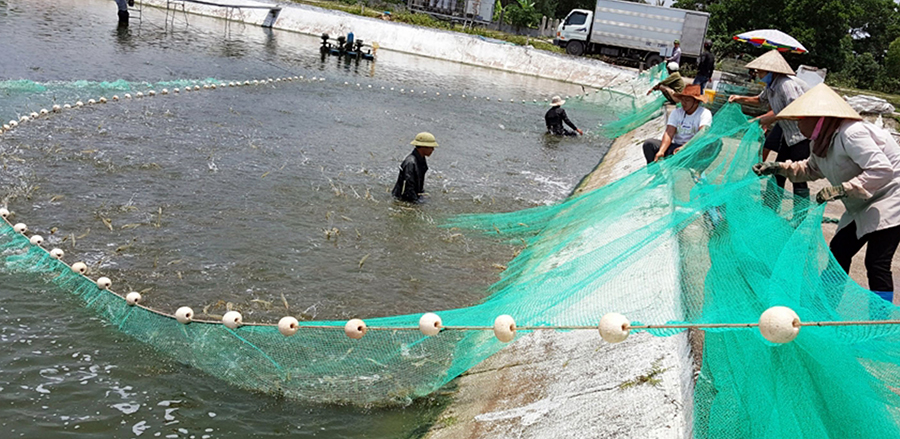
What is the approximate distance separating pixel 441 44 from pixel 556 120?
22.0m

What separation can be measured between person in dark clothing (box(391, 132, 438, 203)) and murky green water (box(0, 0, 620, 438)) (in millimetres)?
262

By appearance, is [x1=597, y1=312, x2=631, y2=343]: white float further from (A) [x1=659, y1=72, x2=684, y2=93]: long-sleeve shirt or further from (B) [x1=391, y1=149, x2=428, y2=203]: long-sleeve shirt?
(A) [x1=659, y1=72, x2=684, y2=93]: long-sleeve shirt

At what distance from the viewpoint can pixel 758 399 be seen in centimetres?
299

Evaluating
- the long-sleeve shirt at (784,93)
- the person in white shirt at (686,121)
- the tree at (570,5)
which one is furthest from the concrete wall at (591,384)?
A: the tree at (570,5)

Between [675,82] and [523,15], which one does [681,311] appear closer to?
[675,82]

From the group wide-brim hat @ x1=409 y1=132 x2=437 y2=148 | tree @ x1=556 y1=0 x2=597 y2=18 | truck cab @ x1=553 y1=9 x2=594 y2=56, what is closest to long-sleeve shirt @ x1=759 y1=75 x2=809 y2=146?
wide-brim hat @ x1=409 y1=132 x2=437 y2=148

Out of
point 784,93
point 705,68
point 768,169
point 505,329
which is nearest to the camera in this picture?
point 505,329

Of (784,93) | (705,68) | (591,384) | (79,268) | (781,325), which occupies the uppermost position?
(705,68)

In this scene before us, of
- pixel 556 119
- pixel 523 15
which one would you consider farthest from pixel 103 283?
pixel 523 15

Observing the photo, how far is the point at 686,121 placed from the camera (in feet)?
27.0

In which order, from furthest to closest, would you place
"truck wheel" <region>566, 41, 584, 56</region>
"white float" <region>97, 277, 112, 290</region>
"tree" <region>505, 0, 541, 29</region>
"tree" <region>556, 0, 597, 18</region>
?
1. "tree" <region>556, 0, 597, 18</region>
2. "tree" <region>505, 0, 541, 29</region>
3. "truck wheel" <region>566, 41, 584, 56</region>
4. "white float" <region>97, 277, 112, 290</region>

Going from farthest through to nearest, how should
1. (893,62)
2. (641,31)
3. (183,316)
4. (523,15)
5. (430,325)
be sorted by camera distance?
(523,15)
(893,62)
(641,31)
(183,316)
(430,325)

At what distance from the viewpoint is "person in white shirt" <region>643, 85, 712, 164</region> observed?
808cm

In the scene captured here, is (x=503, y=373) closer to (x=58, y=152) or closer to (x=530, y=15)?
(x=58, y=152)
